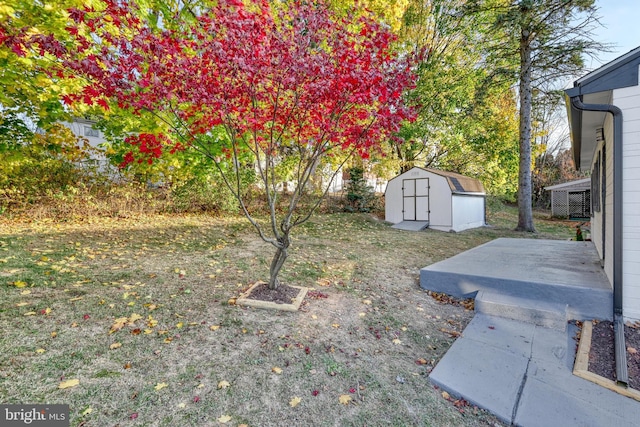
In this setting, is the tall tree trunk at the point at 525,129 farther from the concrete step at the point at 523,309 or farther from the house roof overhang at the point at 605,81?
the concrete step at the point at 523,309

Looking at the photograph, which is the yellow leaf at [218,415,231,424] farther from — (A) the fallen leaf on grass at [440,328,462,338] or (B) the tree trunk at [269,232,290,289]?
(A) the fallen leaf on grass at [440,328,462,338]

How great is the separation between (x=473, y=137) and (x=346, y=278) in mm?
11382

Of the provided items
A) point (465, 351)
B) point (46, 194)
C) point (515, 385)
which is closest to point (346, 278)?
point (465, 351)

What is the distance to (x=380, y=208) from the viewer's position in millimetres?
15789

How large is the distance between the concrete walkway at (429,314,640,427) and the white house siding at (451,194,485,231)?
877cm

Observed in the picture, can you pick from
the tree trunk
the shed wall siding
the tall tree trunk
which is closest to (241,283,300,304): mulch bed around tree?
the tree trunk

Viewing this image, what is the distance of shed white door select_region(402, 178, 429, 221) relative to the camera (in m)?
12.0

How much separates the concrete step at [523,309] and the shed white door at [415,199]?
8588 mm

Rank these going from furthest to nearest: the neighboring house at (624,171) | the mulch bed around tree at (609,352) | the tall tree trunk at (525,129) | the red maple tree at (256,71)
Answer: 1. the tall tree trunk at (525,129)
2. the neighboring house at (624,171)
3. the red maple tree at (256,71)
4. the mulch bed around tree at (609,352)

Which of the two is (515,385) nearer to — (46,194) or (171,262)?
(171,262)

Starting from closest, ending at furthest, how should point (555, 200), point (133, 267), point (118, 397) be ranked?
point (118, 397) → point (133, 267) → point (555, 200)

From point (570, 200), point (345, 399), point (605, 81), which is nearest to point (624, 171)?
point (605, 81)

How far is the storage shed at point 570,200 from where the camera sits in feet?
57.6

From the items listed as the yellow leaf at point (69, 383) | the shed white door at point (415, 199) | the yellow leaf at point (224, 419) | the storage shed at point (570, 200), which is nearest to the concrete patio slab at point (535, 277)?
the yellow leaf at point (224, 419)
